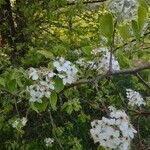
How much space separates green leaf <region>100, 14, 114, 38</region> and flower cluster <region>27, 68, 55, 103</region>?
1.27 ft

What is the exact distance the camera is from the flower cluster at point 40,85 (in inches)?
89.2

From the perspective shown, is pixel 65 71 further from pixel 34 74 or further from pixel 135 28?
pixel 135 28

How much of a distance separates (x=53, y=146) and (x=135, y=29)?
13.6ft

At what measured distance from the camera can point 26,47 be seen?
597 cm

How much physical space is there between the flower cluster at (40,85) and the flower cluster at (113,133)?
1.40ft

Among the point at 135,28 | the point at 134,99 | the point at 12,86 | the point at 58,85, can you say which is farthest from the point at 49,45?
the point at 135,28

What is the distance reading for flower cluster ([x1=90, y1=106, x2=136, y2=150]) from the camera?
5.98ft

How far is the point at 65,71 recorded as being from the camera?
7.79 feet

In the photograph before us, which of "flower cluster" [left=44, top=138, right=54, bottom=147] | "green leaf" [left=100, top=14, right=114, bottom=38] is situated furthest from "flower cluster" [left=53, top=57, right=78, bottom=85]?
"flower cluster" [left=44, top=138, right=54, bottom=147]

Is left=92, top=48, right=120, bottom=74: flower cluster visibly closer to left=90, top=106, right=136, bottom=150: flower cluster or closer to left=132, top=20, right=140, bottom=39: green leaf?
left=132, top=20, right=140, bottom=39: green leaf

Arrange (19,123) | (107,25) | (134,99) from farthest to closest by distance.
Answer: (134,99) → (19,123) → (107,25)

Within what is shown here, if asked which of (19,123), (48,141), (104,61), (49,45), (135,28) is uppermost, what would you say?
(135,28)

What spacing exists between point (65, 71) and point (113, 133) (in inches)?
24.5

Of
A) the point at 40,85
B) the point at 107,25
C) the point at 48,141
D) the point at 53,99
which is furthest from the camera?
the point at 48,141
